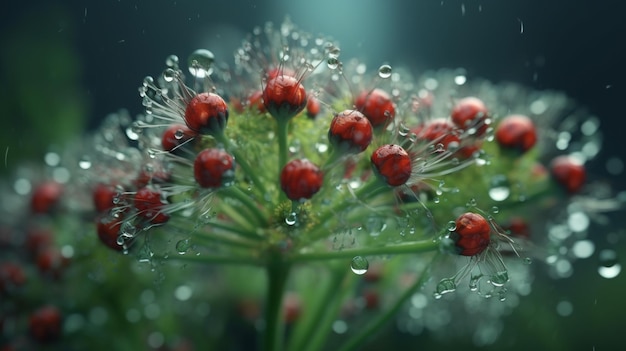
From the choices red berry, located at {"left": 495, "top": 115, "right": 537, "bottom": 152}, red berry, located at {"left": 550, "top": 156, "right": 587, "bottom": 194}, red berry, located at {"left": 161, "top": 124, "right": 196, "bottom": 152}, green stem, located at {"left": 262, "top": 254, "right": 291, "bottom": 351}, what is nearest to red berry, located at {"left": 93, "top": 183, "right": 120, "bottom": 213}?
red berry, located at {"left": 161, "top": 124, "right": 196, "bottom": 152}

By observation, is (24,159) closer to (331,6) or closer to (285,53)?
(331,6)

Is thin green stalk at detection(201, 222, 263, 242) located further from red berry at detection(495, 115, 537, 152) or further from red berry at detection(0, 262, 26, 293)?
red berry at detection(0, 262, 26, 293)

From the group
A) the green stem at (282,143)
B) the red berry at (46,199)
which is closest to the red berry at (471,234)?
the green stem at (282,143)

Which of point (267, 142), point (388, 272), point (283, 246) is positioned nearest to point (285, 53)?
point (267, 142)

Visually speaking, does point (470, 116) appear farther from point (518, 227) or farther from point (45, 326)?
point (45, 326)

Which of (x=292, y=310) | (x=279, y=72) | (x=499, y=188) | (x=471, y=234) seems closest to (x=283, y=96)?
(x=279, y=72)

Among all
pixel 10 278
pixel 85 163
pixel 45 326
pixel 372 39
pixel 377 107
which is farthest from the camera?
pixel 372 39

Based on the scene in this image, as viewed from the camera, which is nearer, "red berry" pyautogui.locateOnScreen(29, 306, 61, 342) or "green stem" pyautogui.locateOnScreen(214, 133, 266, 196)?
"green stem" pyautogui.locateOnScreen(214, 133, 266, 196)
